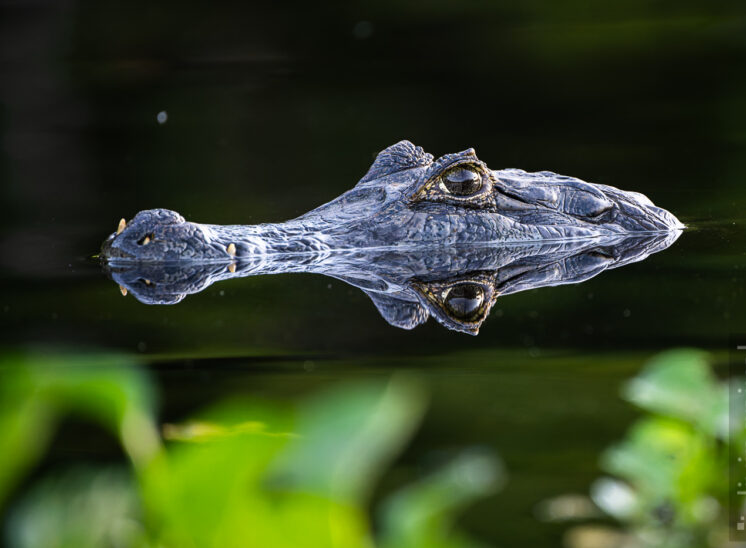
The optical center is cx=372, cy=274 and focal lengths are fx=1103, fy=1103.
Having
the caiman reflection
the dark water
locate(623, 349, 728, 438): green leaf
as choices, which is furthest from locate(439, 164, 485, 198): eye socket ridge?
locate(623, 349, 728, 438): green leaf

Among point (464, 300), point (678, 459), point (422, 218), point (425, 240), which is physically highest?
point (422, 218)

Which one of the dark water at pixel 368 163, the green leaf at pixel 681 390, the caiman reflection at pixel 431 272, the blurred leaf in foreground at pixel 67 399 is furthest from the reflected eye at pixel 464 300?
the blurred leaf in foreground at pixel 67 399

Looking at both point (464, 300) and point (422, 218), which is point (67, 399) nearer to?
point (464, 300)

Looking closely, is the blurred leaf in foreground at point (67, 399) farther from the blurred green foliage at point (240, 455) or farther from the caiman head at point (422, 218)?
the caiman head at point (422, 218)

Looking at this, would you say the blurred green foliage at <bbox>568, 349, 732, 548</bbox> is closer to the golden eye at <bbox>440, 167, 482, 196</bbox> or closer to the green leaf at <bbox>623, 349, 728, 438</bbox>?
the green leaf at <bbox>623, 349, 728, 438</bbox>

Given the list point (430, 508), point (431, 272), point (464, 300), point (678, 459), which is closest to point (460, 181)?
point (431, 272)

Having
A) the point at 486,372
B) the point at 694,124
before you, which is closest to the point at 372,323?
the point at 486,372

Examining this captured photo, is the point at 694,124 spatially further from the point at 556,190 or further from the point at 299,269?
the point at 299,269
